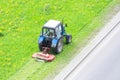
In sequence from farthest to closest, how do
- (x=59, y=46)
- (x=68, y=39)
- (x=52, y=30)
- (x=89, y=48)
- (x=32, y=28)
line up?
(x=32, y=28), (x=68, y=39), (x=89, y=48), (x=59, y=46), (x=52, y=30)

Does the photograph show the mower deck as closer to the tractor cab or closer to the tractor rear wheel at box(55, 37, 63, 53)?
the tractor rear wheel at box(55, 37, 63, 53)

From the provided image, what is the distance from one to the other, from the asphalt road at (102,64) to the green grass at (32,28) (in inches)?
43.4

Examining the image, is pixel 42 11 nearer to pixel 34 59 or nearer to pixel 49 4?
pixel 49 4

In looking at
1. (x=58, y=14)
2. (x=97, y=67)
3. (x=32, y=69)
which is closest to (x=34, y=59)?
(x=32, y=69)

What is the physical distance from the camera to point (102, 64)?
2223 cm

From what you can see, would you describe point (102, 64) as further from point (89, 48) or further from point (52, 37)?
point (52, 37)

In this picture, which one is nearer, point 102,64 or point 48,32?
point 102,64

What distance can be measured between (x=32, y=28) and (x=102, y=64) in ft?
20.3

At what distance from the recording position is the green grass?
21.5 m

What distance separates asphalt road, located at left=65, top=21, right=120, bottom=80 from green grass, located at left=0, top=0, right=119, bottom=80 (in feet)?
3.61

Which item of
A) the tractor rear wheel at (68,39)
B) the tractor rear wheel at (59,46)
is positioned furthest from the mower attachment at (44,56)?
the tractor rear wheel at (68,39)

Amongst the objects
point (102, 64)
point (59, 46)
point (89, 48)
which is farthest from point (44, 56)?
point (102, 64)

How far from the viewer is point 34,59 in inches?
880

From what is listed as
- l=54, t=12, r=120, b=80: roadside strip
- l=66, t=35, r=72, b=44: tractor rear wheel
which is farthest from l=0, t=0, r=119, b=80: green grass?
l=54, t=12, r=120, b=80: roadside strip
